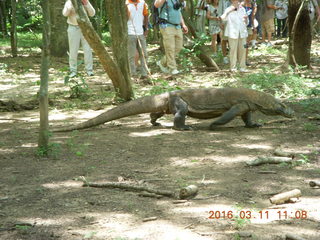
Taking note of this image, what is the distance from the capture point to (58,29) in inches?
487

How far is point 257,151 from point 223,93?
4.27ft

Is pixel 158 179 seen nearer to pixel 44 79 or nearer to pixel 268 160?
pixel 268 160

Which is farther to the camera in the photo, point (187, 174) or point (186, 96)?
point (186, 96)

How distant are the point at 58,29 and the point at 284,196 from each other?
10026mm

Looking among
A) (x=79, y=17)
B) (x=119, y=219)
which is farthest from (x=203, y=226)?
(x=79, y=17)

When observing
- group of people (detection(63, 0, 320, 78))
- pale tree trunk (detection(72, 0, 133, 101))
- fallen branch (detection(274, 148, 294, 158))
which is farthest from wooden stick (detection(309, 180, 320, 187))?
group of people (detection(63, 0, 320, 78))

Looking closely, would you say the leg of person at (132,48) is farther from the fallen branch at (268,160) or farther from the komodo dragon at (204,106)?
the fallen branch at (268,160)

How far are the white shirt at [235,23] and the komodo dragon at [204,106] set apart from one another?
432 cm

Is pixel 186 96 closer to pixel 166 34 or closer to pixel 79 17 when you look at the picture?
pixel 79 17

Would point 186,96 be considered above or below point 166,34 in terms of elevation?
below

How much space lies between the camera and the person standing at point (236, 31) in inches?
395

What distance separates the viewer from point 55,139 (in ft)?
17.7

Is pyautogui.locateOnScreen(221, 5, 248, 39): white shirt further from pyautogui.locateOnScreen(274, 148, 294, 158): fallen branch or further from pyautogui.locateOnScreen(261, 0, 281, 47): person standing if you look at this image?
pyautogui.locateOnScreen(274, 148, 294, 158): fallen branch

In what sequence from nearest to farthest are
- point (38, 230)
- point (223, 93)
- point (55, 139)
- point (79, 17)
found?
point (38, 230), point (55, 139), point (223, 93), point (79, 17)
